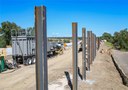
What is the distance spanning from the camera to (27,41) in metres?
19.7

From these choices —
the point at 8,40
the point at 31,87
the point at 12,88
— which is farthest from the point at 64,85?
the point at 8,40

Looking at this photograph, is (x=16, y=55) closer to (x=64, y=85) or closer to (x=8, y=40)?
(x=64, y=85)

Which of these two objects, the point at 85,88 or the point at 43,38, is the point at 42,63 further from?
the point at 85,88

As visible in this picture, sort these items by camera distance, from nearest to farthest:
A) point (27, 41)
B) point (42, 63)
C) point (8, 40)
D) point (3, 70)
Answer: point (42, 63) < point (3, 70) < point (27, 41) < point (8, 40)

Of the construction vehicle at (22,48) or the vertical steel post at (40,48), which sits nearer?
the vertical steel post at (40,48)

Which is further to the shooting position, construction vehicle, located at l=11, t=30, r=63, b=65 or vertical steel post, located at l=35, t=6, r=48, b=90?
construction vehicle, located at l=11, t=30, r=63, b=65

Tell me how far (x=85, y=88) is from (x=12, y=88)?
364 centimetres

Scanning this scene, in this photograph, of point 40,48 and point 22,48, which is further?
point 22,48

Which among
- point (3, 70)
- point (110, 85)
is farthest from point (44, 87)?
point (3, 70)

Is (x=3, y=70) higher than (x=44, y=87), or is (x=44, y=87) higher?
(x=44, y=87)

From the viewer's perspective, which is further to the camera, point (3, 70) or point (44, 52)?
point (3, 70)

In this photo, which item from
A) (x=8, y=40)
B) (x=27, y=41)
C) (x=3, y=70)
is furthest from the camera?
(x=8, y=40)

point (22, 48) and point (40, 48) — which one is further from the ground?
point (40, 48)

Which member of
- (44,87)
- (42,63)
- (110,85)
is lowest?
(110,85)
